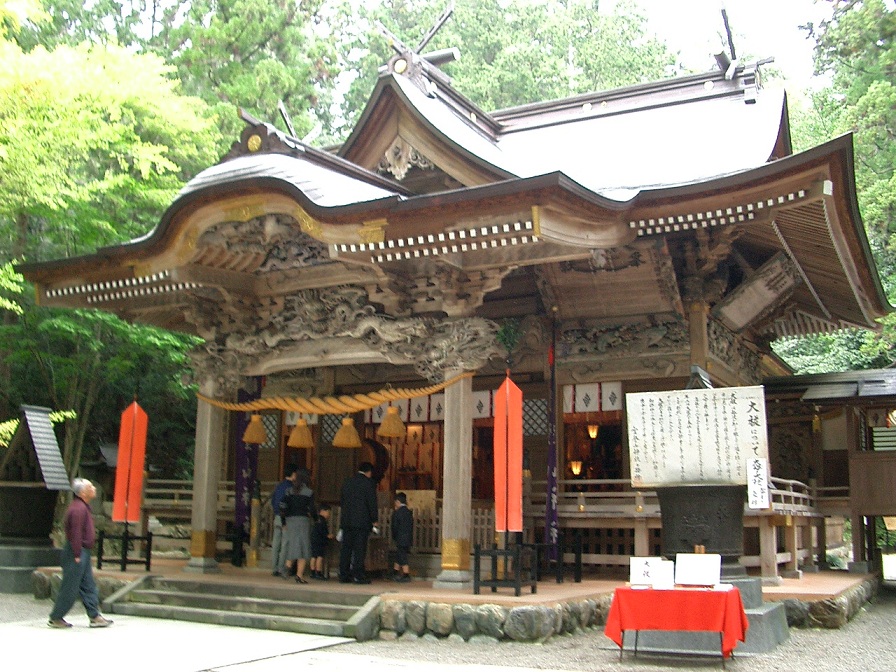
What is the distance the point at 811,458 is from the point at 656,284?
556 cm

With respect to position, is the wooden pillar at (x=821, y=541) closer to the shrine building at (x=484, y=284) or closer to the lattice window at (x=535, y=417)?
the shrine building at (x=484, y=284)

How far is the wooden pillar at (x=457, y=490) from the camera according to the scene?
31.7ft

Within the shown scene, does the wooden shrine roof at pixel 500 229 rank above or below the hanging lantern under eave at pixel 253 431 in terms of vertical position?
above

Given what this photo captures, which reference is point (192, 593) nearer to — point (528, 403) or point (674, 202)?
point (528, 403)

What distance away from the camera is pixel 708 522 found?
7738 mm

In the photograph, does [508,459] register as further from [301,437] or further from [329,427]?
[329,427]

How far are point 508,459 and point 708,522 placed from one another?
7.83ft

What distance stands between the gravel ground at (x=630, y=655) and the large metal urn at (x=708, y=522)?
84 cm

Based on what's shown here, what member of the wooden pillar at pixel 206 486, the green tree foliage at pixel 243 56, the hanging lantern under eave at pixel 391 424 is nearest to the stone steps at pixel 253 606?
the wooden pillar at pixel 206 486

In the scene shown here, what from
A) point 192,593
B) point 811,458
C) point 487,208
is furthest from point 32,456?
point 811,458

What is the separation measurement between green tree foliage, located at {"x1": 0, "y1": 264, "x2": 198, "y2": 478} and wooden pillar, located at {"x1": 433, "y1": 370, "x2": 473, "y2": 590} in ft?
18.2

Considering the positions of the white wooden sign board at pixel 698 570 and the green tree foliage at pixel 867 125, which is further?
the green tree foliage at pixel 867 125

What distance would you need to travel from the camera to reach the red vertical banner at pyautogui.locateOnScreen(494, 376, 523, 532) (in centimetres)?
926

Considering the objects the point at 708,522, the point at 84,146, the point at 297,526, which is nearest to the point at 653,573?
the point at 708,522
